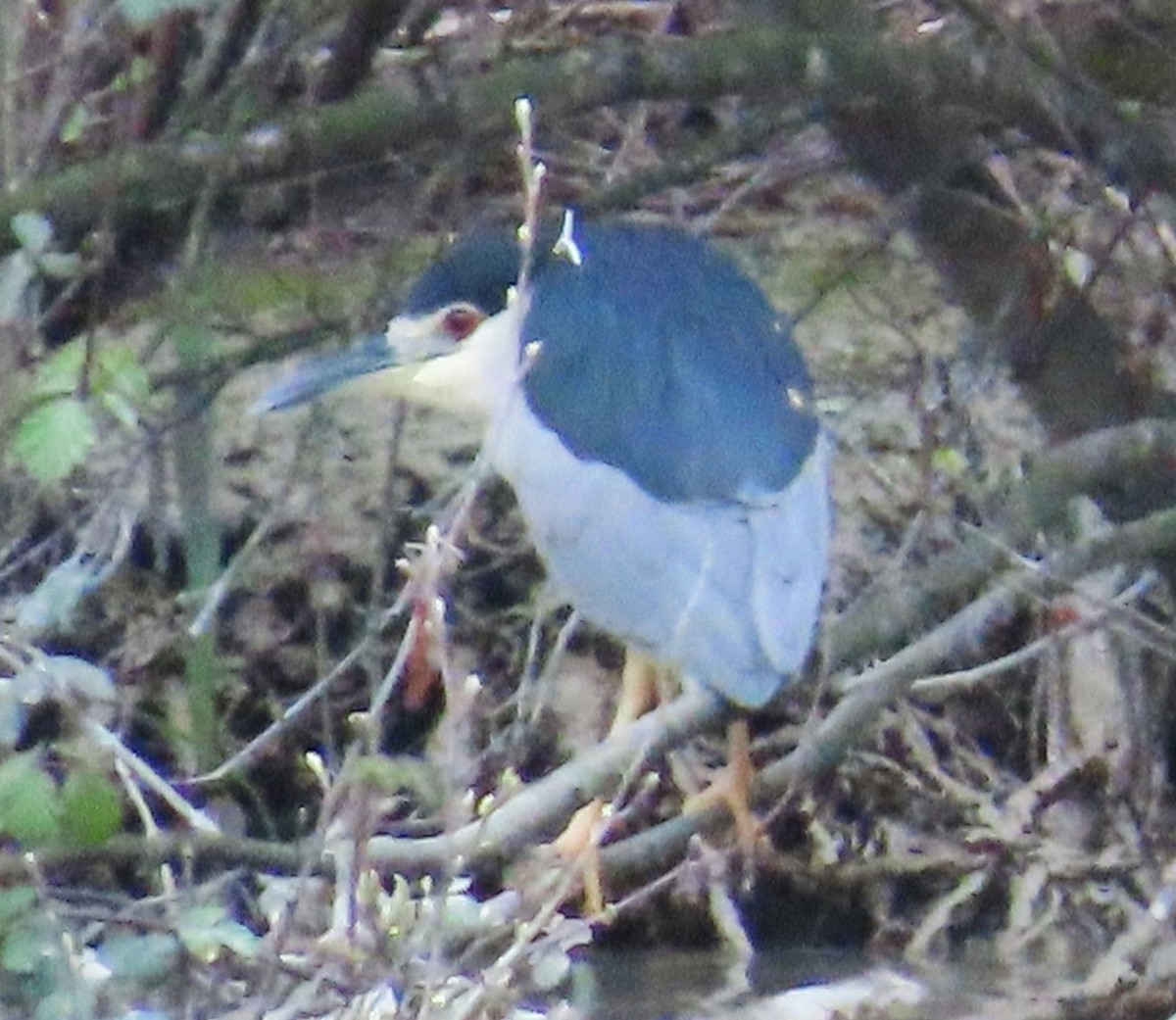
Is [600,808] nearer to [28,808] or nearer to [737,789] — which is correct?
[737,789]

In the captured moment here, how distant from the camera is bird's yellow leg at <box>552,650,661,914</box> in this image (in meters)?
2.26

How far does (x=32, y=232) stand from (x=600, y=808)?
0.84 metres

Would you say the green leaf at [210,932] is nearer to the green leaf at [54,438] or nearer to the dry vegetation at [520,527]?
the dry vegetation at [520,527]

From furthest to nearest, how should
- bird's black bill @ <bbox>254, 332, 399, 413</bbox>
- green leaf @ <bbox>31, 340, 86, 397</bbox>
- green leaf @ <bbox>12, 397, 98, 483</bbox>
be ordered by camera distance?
bird's black bill @ <bbox>254, 332, 399, 413</bbox> < green leaf @ <bbox>31, 340, 86, 397</bbox> < green leaf @ <bbox>12, 397, 98, 483</bbox>

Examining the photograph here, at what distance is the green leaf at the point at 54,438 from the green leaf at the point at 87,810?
0.30 metres

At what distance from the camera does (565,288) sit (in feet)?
9.05

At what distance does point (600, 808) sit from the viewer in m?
2.41

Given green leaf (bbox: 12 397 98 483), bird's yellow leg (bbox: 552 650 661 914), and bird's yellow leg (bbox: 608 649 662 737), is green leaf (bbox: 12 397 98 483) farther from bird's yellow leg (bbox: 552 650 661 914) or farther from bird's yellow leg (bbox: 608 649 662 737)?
bird's yellow leg (bbox: 608 649 662 737)

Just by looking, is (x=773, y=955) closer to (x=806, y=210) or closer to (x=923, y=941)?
(x=923, y=941)

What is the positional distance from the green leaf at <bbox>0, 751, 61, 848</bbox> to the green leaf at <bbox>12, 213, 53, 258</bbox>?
50 cm

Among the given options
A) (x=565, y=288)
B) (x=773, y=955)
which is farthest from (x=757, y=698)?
(x=773, y=955)

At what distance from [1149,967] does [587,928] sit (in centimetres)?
91

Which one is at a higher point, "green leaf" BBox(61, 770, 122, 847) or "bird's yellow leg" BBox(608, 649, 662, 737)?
"green leaf" BBox(61, 770, 122, 847)

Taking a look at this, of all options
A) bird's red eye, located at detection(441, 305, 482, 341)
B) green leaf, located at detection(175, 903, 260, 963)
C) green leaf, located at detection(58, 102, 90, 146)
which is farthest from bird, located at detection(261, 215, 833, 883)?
green leaf, located at detection(175, 903, 260, 963)
